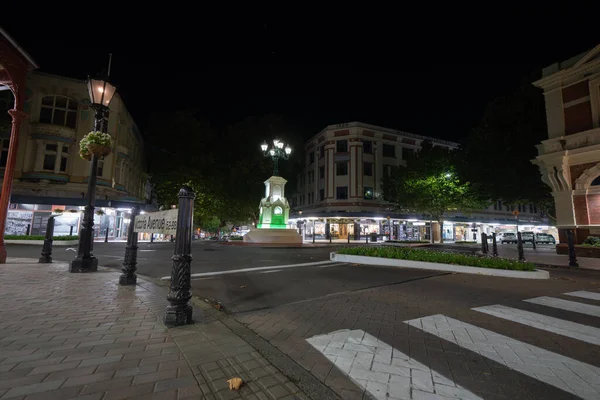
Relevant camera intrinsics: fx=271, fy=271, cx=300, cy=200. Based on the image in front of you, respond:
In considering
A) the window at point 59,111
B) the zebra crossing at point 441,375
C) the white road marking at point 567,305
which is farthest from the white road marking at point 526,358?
the window at point 59,111

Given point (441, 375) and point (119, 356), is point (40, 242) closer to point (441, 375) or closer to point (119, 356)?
point (119, 356)

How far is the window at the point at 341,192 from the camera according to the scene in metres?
39.0

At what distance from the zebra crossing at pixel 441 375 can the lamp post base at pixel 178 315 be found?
1.70m

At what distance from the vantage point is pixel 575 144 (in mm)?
16281

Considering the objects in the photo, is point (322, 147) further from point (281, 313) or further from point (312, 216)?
point (281, 313)

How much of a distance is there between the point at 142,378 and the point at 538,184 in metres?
26.2

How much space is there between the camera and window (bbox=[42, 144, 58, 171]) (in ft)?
75.5

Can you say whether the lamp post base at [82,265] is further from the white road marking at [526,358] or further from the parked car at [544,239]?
the parked car at [544,239]

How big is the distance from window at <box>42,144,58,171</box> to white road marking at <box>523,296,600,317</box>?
3164 centimetres

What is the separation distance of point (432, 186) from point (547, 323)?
28528mm

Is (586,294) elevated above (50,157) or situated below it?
below

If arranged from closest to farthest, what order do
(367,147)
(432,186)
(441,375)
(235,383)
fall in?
(235,383)
(441,375)
(432,186)
(367,147)

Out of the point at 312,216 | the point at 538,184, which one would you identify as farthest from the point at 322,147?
the point at 538,184

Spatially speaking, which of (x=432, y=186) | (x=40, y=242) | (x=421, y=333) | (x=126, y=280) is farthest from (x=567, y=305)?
(x=40, y=242)
